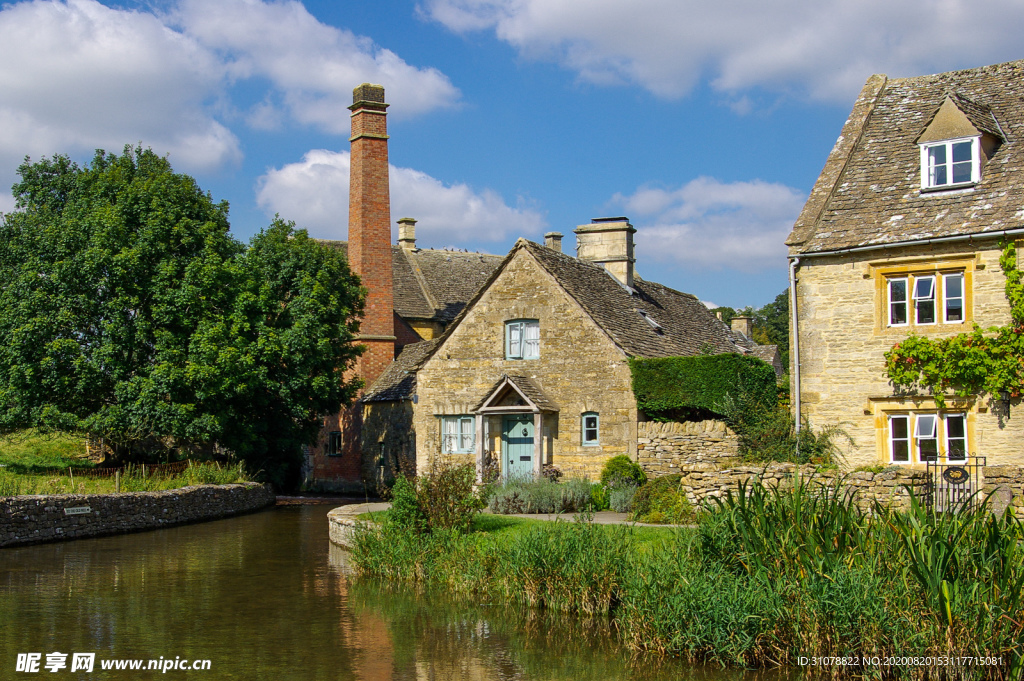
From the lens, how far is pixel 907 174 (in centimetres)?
2109

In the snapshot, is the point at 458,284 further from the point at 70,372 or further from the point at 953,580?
the point at 953,580

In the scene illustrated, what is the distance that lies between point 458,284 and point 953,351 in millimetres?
29246

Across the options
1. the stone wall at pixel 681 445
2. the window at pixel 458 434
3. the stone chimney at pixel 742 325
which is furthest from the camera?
the stone chimney at pixel 742 325

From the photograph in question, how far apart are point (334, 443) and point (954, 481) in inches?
1031

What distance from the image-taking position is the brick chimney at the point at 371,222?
3634cm

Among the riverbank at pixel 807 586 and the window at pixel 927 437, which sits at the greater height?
the window at pixel 927 437

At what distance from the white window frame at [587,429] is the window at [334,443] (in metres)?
14.4

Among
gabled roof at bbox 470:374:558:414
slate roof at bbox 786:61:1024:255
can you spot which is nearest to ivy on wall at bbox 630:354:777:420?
gabled roof at bbox 470:374:558:414

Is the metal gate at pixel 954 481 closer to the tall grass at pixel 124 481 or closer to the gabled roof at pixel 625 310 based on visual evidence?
the gabled roof at pixel 625 310

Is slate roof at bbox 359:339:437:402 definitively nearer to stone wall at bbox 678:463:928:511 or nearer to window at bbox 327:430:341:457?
window at bbox 327:430:341:457

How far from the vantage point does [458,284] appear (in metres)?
45.4

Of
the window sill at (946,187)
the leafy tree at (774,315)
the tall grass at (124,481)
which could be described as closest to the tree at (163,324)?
the tall grass at (124,481)

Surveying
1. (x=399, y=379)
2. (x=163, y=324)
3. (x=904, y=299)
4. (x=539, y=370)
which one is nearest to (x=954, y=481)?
(x=904, y=299)

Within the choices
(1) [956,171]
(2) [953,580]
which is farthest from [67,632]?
(1) [956,171]
